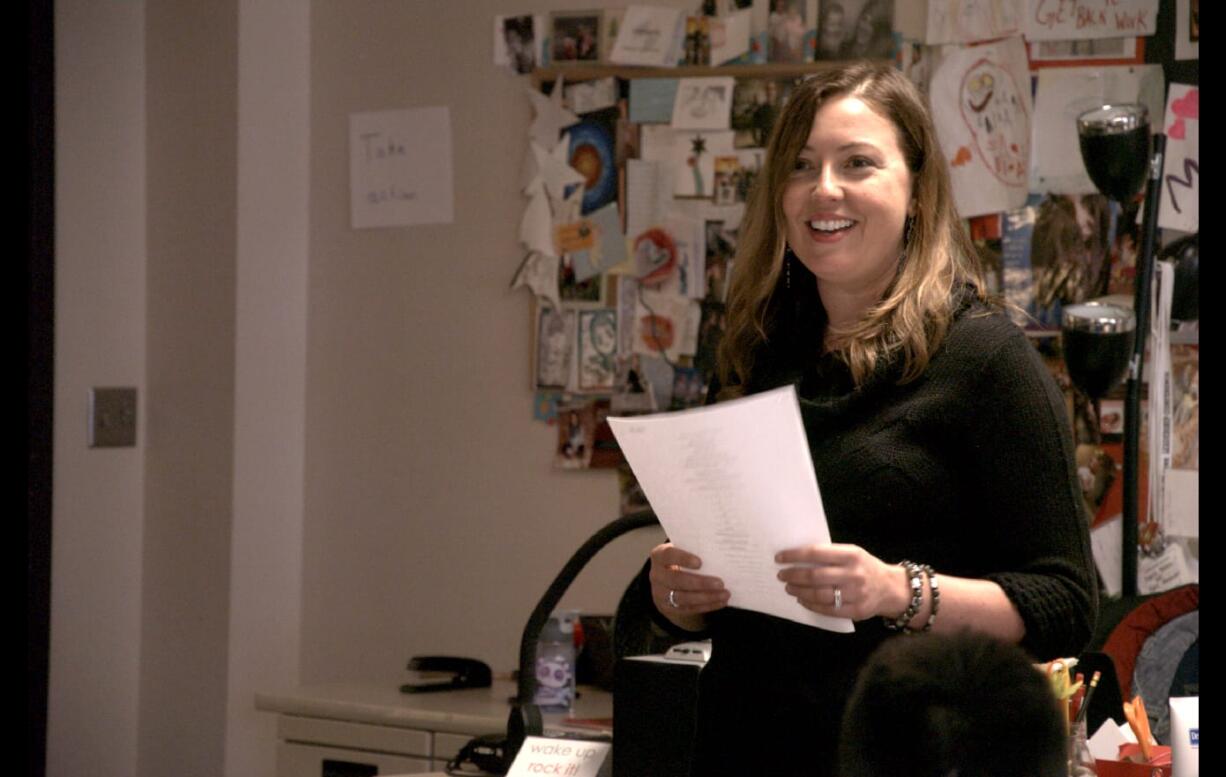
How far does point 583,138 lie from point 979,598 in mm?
1869

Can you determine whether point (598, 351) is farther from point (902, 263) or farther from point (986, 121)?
point (902, 263)

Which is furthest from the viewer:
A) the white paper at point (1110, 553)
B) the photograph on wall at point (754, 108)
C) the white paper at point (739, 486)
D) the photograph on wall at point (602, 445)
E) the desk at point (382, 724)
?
the photograph on wall at point (602, 445)

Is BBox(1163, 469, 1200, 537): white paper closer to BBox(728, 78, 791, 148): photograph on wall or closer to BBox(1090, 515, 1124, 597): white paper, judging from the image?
BBox(1090, 515, 1124, 597): white paper

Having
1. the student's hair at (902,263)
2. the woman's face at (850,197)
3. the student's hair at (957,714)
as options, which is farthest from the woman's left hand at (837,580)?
the student's hair at (957,714)

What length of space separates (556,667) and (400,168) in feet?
4.04

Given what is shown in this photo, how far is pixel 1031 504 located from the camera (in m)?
1.34

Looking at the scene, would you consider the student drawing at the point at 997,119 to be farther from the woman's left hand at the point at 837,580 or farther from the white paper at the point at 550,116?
the woman's left hand at the point at 837,580

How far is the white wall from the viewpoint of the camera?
3.01m

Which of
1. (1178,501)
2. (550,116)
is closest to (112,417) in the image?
(550,116)

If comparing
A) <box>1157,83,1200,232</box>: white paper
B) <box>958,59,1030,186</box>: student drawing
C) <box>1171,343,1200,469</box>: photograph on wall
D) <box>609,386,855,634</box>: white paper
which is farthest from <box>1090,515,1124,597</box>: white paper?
<box>609,386,855,634</box>: white paper

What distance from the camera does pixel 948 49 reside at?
2719 millimetres

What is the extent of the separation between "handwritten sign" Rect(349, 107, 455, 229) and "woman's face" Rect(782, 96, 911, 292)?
5.62 ft

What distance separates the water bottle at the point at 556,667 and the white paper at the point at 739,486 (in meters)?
1.20

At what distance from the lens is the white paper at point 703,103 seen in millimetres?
2893
